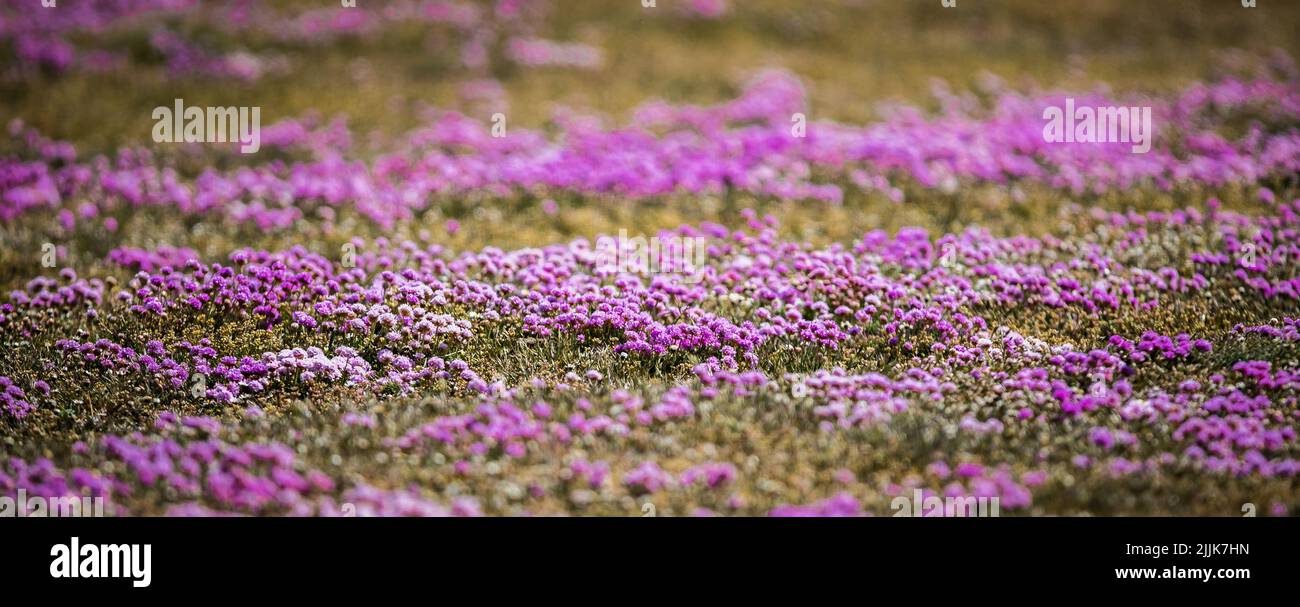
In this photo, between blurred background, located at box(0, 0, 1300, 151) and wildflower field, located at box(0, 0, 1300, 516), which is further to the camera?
blurred background, located at box(0, 0, 1300, 151)

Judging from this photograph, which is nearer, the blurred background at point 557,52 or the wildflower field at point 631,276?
the wildflower field at point 631,276

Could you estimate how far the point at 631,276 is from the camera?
10.0 m

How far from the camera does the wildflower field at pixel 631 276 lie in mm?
7211

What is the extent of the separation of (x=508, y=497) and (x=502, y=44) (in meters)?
13.7

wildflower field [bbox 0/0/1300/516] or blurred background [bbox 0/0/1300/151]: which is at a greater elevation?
blurred background [bbox 0/0/1300/151]

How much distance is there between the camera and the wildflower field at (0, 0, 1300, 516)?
23.7 feet

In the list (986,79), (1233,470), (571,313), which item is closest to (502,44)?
(986,79)

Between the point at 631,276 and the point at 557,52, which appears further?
the point at 557,52

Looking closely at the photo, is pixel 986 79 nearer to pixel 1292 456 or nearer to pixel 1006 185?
pixel 1006 185

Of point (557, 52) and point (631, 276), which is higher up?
point (557, 52)

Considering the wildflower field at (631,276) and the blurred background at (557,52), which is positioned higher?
the blurred background at (557,52)

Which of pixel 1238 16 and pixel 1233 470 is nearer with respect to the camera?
pixel 1233 470
